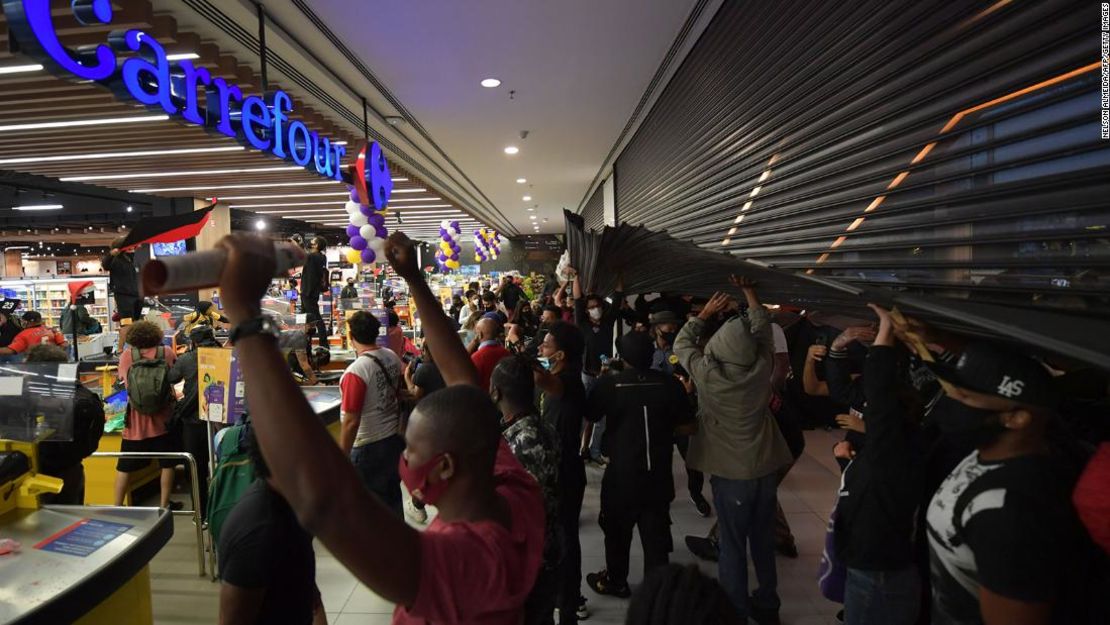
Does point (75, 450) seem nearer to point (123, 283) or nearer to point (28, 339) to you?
point (123, 283)

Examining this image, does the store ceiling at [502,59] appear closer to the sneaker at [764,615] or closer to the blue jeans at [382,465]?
the blue jeans at [382,465]

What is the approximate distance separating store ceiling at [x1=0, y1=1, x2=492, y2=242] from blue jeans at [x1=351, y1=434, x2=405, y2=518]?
9.90 feet

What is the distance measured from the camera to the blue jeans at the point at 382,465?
3.51 metres

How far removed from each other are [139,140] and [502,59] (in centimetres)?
516

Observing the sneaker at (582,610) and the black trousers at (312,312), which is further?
the black trousers at (312,312)

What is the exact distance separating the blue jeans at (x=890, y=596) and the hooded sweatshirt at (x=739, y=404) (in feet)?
3.07

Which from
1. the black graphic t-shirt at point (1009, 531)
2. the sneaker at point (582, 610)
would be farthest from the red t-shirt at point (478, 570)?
the sneaker at point (582, 610)

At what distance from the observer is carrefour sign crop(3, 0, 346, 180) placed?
110 inches

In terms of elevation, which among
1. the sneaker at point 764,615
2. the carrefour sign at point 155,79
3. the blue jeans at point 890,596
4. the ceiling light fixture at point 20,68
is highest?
the ceiling light fixture at point 20,68

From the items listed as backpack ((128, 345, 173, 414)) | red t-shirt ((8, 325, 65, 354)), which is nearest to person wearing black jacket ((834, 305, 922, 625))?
backpack ((128, 345, 173, 414))

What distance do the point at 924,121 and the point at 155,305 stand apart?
9.06 m

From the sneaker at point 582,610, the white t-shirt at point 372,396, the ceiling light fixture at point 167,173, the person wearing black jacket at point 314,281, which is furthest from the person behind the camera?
the ceiling light fixture at point 167,173

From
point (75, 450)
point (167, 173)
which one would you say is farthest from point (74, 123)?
point (75, 450)

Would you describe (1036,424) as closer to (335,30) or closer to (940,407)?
(940,407)
